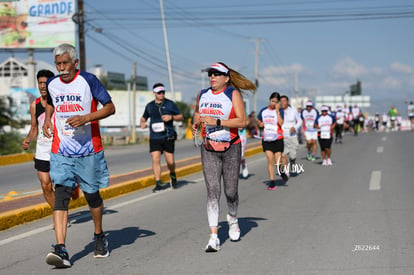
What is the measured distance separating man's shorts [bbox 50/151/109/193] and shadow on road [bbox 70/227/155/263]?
28.4 inches

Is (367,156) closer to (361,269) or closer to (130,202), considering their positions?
(130,202)

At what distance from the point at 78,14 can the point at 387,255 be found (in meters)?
23.1

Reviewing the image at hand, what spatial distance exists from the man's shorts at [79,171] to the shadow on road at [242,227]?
62.3 inches

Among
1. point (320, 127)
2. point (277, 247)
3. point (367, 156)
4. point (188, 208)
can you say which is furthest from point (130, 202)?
point (367, 156)

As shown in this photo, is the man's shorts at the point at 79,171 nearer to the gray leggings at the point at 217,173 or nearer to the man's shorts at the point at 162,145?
the gray leggings at the point at 217,173

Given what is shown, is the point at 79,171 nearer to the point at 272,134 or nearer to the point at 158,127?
the point at 158,127

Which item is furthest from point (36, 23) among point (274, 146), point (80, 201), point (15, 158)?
point (80, 201)

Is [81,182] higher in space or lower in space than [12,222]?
higher

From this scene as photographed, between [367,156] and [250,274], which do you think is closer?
[250,274]

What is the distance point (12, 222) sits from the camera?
322 inches

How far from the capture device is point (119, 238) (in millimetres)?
7043

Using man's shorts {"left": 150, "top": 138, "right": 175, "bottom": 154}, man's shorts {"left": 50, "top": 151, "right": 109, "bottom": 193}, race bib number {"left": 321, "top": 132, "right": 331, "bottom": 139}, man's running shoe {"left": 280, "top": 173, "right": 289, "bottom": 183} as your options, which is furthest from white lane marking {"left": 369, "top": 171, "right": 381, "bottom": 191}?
man's shorts {"left": 50, "top": 151, "right": 109, "bottom": 193}

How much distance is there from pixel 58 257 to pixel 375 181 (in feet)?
29.1

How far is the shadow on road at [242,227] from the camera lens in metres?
7.05
